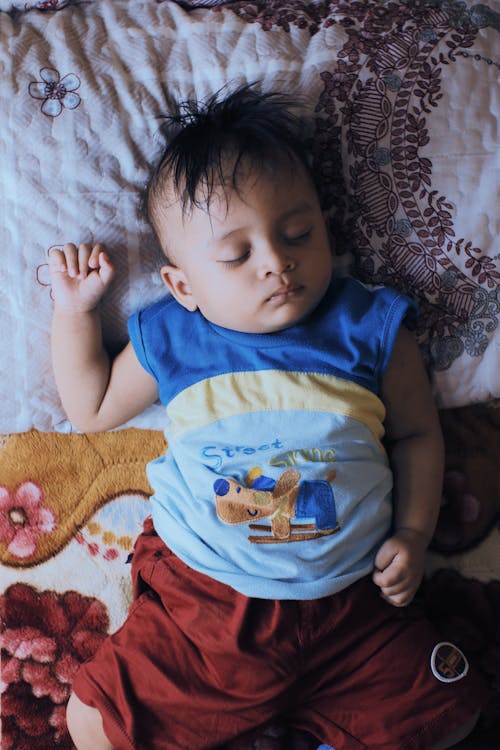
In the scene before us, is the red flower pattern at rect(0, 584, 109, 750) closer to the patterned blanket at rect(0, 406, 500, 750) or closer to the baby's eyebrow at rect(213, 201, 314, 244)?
the patterned blanket at rect(0, 406, 500, 750)

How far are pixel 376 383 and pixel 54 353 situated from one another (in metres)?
0.48

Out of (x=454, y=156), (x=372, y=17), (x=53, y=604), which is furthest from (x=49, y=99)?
(x=53, y=604)

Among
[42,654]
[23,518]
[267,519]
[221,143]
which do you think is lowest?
[42,654]

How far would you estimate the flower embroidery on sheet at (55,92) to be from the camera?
1140mm

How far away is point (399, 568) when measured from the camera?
1.05 m

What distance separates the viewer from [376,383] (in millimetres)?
1107

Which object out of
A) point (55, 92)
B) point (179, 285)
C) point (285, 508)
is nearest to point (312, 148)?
point (179, 285)

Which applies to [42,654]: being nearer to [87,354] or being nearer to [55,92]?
[87,354]

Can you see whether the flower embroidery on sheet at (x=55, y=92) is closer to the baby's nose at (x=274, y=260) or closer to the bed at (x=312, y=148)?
the bed at (x=312, y=148)

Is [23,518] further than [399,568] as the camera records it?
Yes

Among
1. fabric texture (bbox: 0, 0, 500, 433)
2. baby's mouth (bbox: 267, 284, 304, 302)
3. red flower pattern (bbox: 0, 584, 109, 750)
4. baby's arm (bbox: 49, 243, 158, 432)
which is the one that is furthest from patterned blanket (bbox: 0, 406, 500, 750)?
baby's mouth (bbox: 267, 284, 304, 302)

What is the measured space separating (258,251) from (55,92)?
16.5 inches

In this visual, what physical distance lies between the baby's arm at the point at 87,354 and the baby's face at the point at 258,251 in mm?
143

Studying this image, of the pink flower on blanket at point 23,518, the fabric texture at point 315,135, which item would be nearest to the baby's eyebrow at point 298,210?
the fabric texture at point 315,135
